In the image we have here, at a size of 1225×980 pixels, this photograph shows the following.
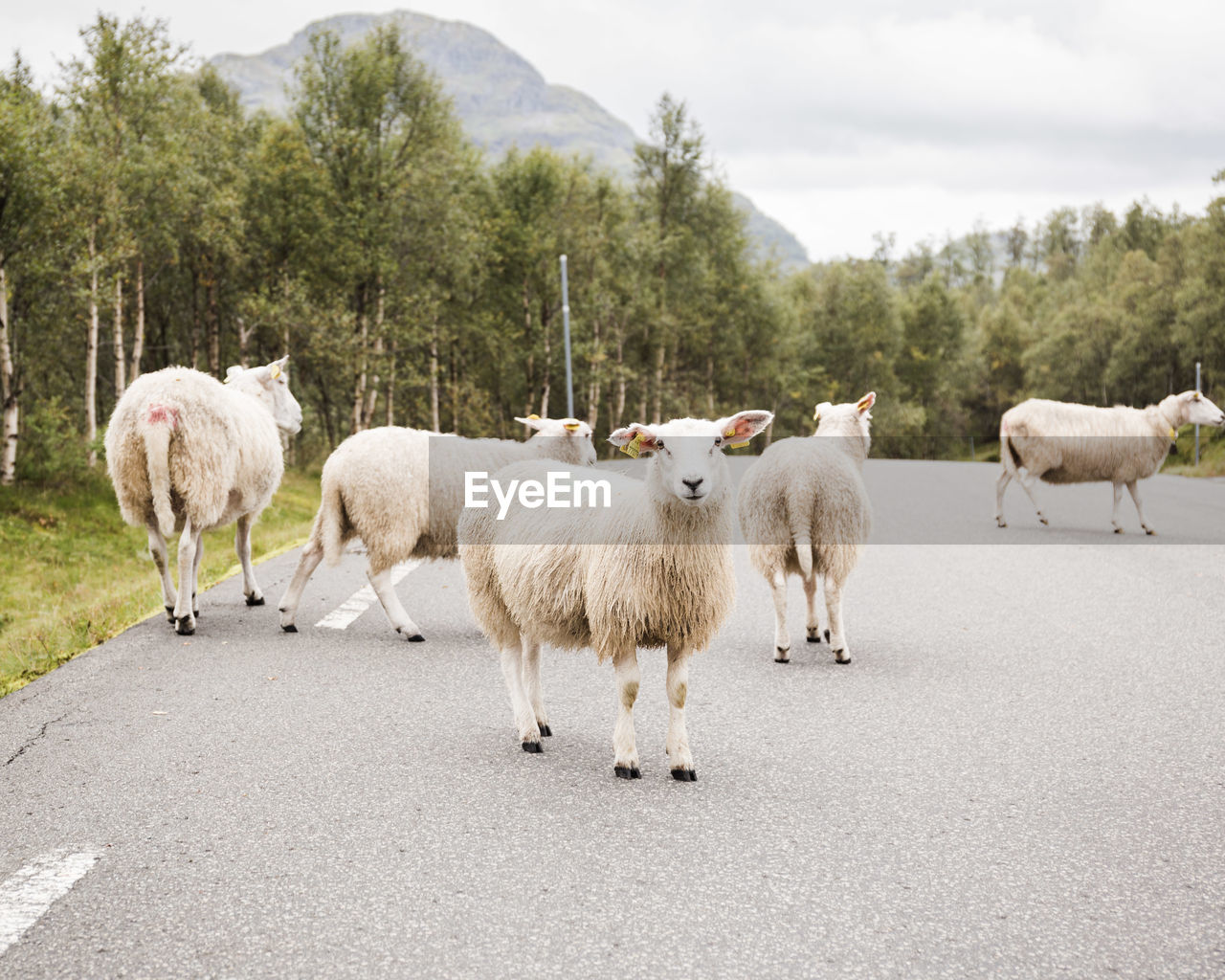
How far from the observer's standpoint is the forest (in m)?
22.1

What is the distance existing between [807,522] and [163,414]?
4550mm

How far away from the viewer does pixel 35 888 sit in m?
3.14

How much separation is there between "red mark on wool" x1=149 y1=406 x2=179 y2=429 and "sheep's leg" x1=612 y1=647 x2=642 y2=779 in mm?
4557

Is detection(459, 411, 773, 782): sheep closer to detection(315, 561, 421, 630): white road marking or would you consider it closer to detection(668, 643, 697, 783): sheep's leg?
detection(668, 643, 697, 783): sheep's leg

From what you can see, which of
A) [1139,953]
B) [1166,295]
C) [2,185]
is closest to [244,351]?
[2,185]

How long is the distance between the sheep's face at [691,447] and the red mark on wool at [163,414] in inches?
174

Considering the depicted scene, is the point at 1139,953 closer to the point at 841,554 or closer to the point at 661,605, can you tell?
the point at 661,605

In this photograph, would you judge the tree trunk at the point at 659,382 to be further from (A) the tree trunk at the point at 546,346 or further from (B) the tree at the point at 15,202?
(B) the tree at the point at 15,202

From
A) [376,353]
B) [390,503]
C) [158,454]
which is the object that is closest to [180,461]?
[158,454]

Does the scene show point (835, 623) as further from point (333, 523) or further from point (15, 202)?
point (15, 202)

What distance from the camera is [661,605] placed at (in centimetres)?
426

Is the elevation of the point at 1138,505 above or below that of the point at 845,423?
below

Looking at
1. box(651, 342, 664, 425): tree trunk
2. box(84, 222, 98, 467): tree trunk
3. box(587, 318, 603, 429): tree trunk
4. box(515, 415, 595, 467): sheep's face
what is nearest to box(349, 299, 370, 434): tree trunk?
box(84, 222, 98, 467): tree trunk

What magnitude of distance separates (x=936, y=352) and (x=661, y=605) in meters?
72.8
